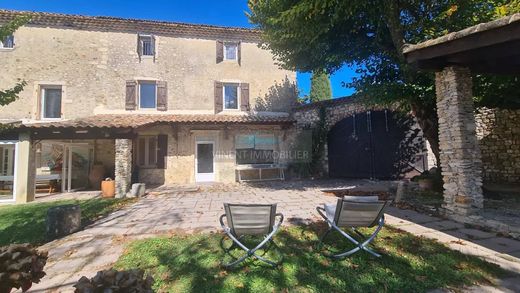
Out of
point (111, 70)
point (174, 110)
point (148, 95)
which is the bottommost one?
point (174, 110)

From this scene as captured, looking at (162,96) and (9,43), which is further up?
(9,43)

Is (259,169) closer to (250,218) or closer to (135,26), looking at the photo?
(250,218)

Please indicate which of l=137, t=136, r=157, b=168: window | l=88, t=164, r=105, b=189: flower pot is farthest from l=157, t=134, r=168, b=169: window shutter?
l=88, t=164, r=105, b=189: flower pot

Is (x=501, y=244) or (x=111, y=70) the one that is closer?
(x=501, y=244)

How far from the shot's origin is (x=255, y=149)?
12.0 m

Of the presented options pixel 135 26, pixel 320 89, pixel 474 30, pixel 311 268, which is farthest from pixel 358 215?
pixel 320 89

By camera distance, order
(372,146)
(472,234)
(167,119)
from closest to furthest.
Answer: (472,234) < (167,119) < (372,146)

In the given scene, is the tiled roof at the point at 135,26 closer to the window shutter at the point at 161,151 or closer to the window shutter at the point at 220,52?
the window shutter at the point at 220,52

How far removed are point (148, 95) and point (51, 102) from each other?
410 cm

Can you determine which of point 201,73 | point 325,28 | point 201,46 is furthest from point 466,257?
point 201,46

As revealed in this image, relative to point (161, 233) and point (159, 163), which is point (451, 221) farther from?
point (159, 163)

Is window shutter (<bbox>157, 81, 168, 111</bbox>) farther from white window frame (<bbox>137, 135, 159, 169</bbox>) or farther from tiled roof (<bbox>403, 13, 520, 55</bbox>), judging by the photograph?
tiled roof (<bbox>403, 13, 520, 55</bbox>)

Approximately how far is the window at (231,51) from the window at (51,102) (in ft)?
25.4

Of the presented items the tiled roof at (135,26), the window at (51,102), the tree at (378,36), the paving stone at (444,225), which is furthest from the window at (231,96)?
the paving stone at (444,225)
